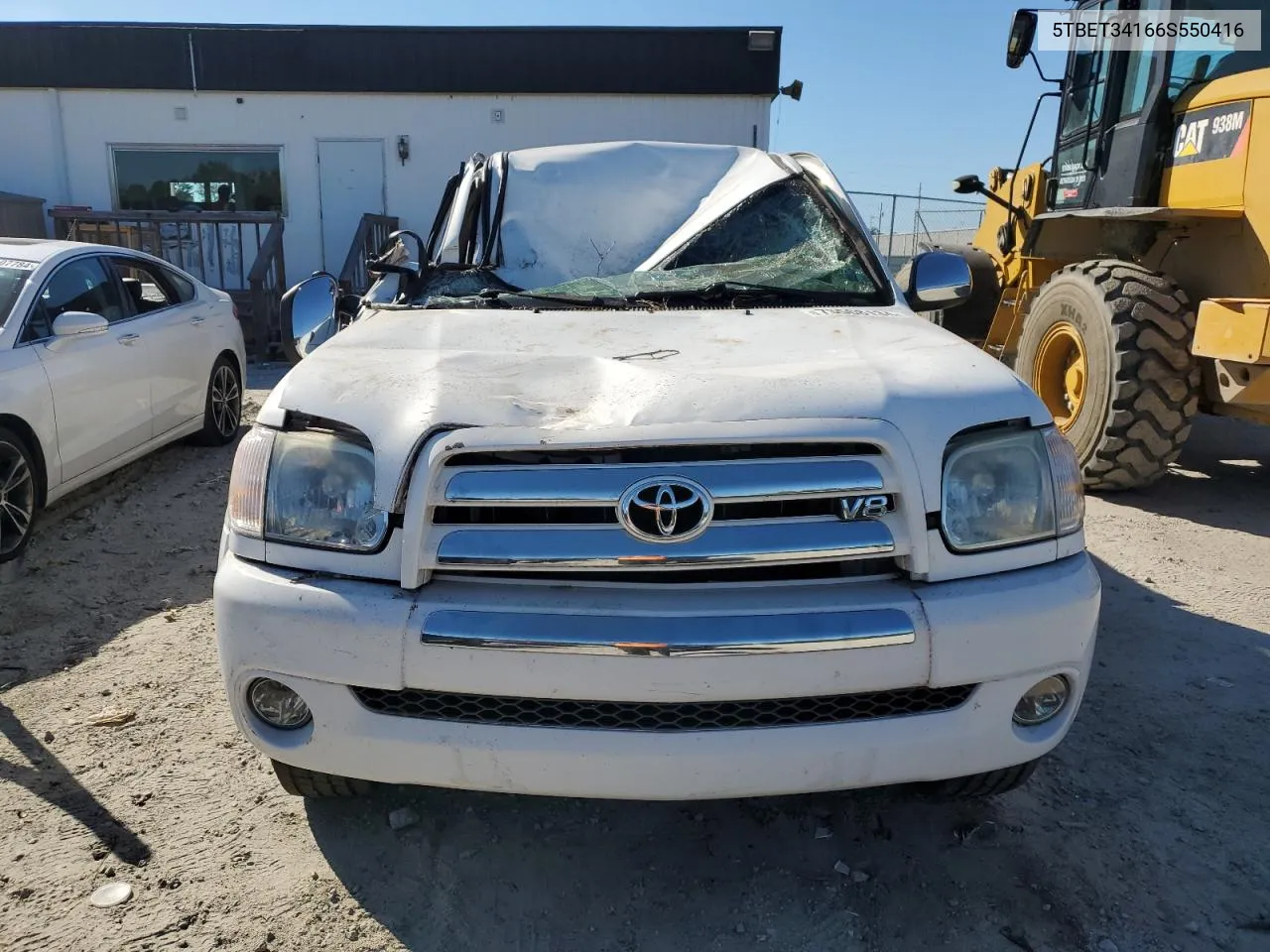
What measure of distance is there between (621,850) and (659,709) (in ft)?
2.12

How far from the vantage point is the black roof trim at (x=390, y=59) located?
1408cm

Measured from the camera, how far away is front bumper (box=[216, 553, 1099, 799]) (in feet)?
6.17

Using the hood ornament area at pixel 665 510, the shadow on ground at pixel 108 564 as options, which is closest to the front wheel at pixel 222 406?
the shadow on ground at pixel 108 564

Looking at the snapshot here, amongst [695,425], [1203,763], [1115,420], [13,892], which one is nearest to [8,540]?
[13,892]

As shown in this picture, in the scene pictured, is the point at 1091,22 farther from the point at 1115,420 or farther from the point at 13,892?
the point at 13,892

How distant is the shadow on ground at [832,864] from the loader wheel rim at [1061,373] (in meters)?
3.36

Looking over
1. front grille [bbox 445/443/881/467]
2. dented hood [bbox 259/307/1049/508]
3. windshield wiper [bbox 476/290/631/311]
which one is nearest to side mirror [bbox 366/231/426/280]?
windshield wiper [bbox 476/290/631/311]

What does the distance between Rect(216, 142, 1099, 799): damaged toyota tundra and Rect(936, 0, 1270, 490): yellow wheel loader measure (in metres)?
3.34

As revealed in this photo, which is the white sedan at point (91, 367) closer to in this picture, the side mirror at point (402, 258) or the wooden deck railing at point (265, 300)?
the side mirror at point (402, 258)

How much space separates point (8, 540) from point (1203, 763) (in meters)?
5.03

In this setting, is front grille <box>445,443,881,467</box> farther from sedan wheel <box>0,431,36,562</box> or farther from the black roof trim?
the black roof trim

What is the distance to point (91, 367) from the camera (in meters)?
4.97

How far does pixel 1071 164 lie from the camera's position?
6555 mm

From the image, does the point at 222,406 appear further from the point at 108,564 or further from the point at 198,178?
the point at 198,178
